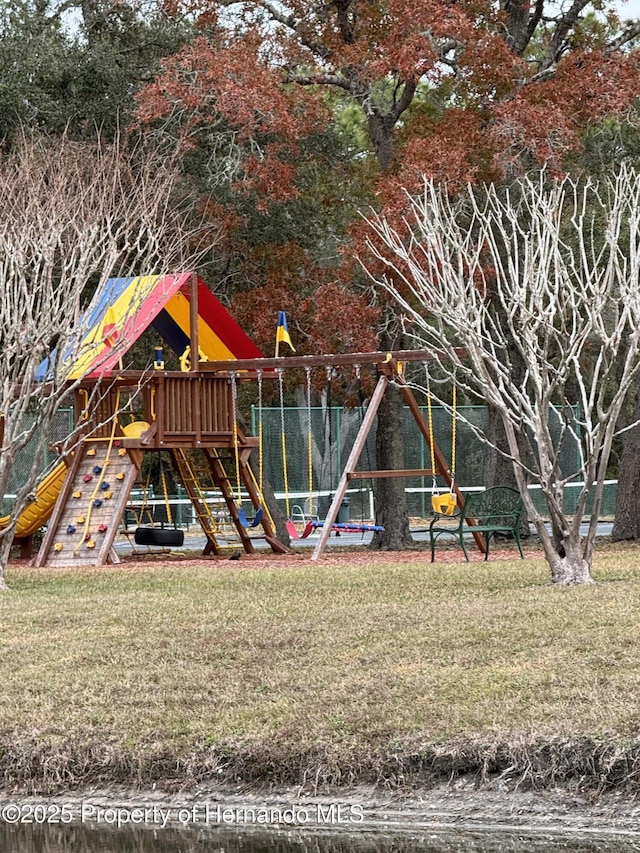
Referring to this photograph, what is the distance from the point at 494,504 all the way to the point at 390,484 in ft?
17.6

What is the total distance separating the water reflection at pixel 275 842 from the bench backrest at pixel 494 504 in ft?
27.7

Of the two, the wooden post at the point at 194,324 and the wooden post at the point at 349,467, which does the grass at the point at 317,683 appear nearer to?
the wooden post at the point at 349,467

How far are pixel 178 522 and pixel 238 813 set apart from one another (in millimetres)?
21124

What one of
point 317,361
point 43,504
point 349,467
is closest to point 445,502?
point 349,467

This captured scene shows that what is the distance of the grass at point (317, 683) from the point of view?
6.86 m

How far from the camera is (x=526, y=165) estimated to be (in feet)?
61.6

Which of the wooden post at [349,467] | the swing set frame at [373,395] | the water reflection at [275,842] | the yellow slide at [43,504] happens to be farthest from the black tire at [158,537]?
the water reflection at [275,842]

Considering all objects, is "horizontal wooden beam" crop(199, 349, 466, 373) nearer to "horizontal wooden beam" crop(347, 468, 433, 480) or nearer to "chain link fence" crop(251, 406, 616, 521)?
"horizontal wooden beam" crop(347, 468, 433, 480)

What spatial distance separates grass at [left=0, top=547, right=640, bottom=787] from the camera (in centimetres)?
686

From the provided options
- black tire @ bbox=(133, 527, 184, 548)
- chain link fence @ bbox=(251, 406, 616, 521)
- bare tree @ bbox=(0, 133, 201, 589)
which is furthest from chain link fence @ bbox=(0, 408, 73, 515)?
bare tree @ bbox=(0, 133, 201, 589)

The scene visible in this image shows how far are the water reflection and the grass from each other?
0.50 m

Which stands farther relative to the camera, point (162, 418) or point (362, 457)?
point (362, 457)

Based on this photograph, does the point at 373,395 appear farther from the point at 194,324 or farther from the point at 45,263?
the point at 45,263

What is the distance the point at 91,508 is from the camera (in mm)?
16969
